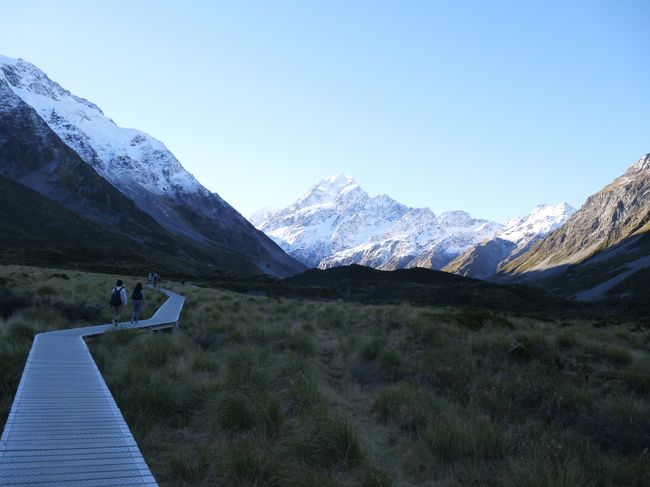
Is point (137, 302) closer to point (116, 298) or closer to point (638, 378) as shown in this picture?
point (116, 298)

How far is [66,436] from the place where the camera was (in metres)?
5.59

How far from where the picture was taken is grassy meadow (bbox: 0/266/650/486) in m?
5.88

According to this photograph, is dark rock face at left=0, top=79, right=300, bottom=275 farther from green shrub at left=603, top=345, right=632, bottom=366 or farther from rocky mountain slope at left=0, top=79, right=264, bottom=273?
green shrub at left=603, top=345, right=632, bottom=366

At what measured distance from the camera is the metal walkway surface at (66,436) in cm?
470

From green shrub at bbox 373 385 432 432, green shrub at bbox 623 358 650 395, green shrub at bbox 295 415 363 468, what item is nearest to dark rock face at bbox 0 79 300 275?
green shrub at bbox 373 385 432 432

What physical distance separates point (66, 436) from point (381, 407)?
16.3ft

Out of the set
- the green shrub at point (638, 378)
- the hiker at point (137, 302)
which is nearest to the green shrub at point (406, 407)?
the green shrub at point (638, 378)

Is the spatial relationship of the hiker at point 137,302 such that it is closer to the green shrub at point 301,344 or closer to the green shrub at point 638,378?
the green shrub at point 301,344

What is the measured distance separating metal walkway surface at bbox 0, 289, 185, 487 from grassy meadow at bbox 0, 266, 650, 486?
464 millimetres

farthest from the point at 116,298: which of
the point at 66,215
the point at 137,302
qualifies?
the point at 66,215

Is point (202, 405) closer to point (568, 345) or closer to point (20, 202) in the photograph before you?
A: point (568, 345)

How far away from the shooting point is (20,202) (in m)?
114

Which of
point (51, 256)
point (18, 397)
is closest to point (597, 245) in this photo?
point (51, 256)

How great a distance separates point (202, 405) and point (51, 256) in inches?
3050
